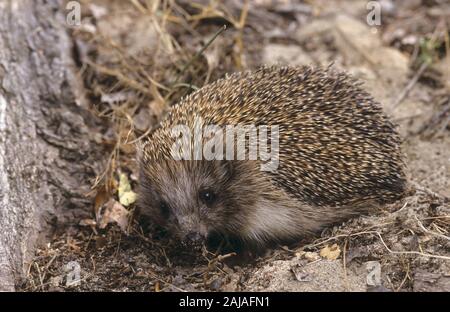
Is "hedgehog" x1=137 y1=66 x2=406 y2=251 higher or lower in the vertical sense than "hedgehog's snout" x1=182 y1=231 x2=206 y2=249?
higher

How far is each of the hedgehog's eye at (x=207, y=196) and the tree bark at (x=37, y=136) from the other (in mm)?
1051

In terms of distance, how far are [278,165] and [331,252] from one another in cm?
78

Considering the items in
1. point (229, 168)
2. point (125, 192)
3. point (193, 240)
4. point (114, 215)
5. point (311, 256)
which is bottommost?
point (311, 256)

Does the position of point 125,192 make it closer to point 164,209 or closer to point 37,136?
point 164,209

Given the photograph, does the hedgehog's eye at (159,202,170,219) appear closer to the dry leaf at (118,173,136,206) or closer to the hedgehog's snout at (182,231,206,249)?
the hedgehog's snout at (182,231,206,249)

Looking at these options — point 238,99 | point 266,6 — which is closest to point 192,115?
point 238,99

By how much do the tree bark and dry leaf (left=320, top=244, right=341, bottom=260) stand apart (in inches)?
80.2

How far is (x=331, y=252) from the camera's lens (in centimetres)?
435

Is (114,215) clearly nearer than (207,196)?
No

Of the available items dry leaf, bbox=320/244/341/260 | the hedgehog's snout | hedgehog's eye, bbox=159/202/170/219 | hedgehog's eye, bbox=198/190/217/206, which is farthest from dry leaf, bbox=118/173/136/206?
dry leaf, bbox=320/244/341/260

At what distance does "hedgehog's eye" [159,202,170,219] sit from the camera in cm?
478

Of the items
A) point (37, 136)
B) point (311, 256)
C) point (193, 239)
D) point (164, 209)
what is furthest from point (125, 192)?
point (311, 256)
